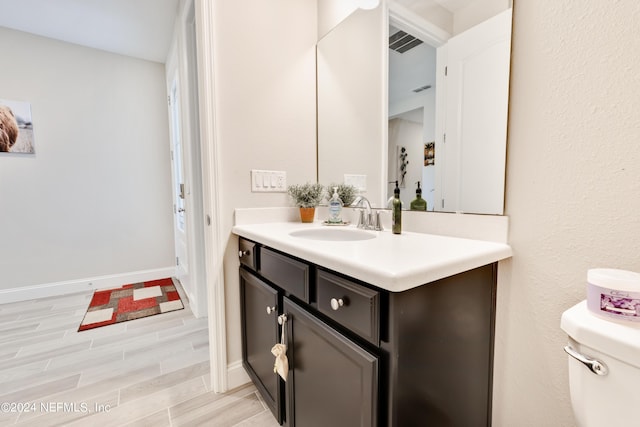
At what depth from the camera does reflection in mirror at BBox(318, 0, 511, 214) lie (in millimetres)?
888

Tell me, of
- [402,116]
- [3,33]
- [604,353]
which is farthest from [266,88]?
[3,33]

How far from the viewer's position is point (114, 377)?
5.02 ft

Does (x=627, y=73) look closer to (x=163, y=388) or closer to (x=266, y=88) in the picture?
(x=266, y=88)

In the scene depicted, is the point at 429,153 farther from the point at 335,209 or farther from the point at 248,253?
the point at 248,253

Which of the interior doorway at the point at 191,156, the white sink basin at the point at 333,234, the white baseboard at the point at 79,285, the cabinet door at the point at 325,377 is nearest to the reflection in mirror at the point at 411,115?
the white sink basin at the point at 333,234

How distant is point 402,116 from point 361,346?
3.29 ft

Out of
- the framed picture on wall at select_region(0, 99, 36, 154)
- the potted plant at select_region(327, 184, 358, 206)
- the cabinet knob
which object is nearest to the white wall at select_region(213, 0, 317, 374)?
the potted plant at select_region(327, 184, 358, 206)

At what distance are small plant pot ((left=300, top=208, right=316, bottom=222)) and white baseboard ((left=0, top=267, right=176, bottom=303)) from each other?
2.47m

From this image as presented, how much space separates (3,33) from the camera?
7.82 ft

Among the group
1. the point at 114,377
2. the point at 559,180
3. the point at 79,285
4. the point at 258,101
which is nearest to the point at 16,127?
the point at 79,285

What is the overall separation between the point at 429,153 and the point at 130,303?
2.79 meters

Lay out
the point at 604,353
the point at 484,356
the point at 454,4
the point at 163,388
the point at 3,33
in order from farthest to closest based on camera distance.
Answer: the point at 3,33
the point at 163,388
the point at 454,4
the point at 484,356
the point at 604,353

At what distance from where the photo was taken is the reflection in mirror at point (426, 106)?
89 cm

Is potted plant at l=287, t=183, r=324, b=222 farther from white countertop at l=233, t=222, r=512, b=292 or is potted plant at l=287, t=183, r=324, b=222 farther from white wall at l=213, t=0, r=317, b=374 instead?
white countertop at l=233, t=222, r=512, b=292
